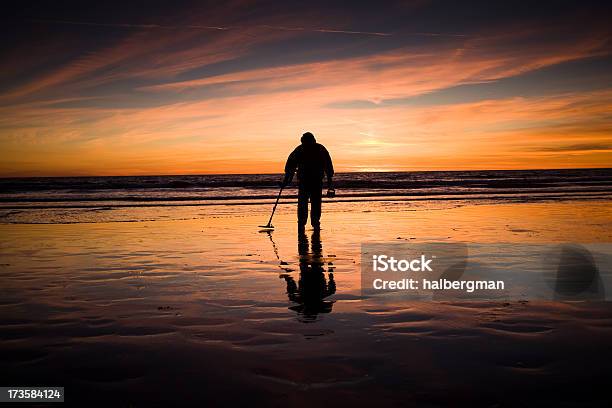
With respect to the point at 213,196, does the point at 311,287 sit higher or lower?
lower

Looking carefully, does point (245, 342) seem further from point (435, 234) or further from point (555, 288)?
point (435, 234)

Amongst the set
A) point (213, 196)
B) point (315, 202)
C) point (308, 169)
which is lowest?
point (213, 196)

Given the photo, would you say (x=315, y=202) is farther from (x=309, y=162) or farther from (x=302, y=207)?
(x=309, y=162)

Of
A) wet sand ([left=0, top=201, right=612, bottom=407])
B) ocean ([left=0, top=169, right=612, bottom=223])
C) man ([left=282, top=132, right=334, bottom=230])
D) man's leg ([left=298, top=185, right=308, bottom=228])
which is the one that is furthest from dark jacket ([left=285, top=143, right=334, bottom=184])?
ocean ([left=0, top=169, right=612, bottom=223])

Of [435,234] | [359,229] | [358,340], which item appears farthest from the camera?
[359,229]

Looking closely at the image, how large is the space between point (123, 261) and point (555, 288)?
6.57 m

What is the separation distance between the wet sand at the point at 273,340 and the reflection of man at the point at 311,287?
4 cm

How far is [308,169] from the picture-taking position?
1238 centimetres

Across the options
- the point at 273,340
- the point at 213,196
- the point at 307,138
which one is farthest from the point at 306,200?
the point at 213,196

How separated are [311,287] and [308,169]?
6302 mm

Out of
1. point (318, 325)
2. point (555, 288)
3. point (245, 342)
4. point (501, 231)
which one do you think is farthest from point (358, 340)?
point (501, 231)

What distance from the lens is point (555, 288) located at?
6059mm

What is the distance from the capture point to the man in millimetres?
12398

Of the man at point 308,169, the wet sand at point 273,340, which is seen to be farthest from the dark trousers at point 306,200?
the wet sand at point 273,340
